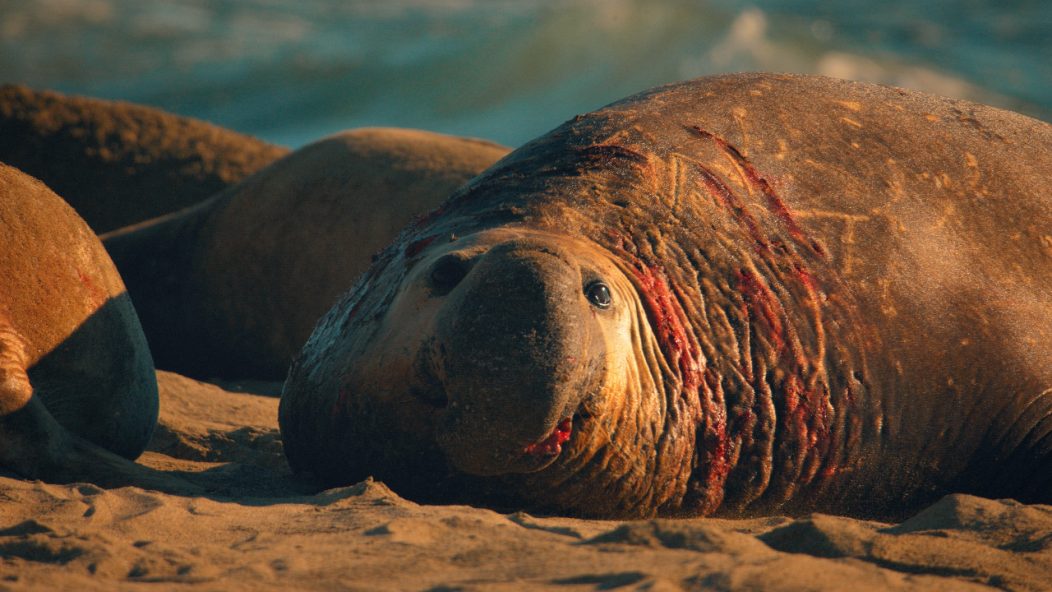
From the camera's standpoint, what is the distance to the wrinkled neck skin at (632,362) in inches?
133

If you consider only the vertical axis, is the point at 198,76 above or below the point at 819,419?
above

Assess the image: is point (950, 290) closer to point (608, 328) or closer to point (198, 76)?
point (608, 328)

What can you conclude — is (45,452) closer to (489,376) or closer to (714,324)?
(489,376)

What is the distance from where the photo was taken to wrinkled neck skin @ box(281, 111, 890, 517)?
11.1 feet

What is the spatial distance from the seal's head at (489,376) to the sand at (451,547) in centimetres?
16

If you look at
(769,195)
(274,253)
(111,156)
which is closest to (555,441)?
(769,195)

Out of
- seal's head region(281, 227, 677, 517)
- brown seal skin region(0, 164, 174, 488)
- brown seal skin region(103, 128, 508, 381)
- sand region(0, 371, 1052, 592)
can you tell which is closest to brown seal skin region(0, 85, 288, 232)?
brown seal skin region(103, 128, 508, 381)

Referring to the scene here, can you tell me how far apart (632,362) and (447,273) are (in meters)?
0.57

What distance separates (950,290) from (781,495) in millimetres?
968

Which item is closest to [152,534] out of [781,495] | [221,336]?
[781,495]

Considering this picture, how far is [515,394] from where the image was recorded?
3.07 meters

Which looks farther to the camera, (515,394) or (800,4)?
(800,4)

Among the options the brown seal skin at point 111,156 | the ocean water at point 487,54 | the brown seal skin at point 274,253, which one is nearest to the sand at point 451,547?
the brown seal skin at point 274,253

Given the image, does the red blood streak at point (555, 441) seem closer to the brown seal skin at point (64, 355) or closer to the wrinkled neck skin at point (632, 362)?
the wrinkled neck skin at point (632, 362)
